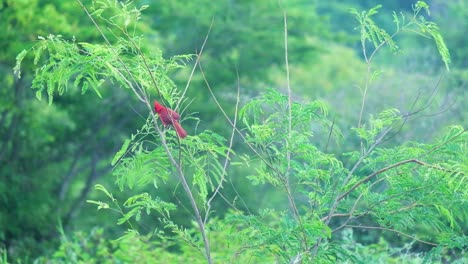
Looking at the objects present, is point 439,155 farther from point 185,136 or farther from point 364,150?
point 185,136

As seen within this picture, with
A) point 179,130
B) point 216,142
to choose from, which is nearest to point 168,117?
point 179,130

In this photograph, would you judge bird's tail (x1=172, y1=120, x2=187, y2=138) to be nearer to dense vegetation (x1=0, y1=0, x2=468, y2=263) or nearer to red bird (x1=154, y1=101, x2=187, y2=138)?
red bird (x1=154, y1=101, x2=187, y2=138)

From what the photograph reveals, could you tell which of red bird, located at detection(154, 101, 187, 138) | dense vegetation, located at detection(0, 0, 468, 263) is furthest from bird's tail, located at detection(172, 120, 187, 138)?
dense vegetation, located at detection(0, 0, 468, 263)

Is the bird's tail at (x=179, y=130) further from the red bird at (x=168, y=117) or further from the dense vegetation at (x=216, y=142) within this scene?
the dense vegetation at (x=216, y=142)

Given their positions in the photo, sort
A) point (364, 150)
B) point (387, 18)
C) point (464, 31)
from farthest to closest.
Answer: point (387, 18) → point (464, 31) → point (364, 150)

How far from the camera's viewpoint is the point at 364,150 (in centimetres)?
470

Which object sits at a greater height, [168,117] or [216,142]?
[168,117]

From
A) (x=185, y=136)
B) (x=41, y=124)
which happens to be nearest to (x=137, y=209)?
(x=185, y=136)

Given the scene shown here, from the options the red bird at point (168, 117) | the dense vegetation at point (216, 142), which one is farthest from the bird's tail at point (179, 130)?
the dense vegetation at point (216, 142)

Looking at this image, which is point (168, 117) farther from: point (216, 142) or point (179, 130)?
point (216, 142)

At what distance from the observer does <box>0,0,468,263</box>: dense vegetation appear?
4.43 meters

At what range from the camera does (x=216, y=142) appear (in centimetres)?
470

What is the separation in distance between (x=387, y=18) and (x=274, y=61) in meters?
17.5

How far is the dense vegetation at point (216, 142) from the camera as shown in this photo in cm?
443
